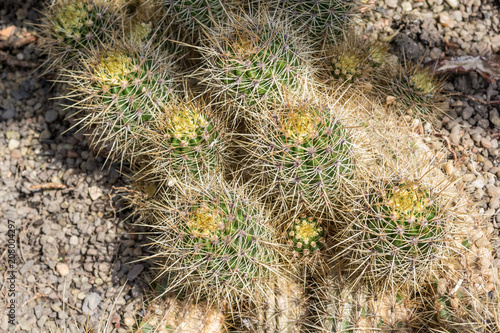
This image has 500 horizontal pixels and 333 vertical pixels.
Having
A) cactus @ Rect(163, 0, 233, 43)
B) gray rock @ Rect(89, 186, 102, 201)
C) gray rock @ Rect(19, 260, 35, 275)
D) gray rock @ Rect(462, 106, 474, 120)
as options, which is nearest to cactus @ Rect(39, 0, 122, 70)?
cactus @ Rect(163, 0, 233, 43)

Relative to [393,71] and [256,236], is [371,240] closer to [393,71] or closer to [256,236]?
[256,236]

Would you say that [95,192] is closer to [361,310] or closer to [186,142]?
[186,142]

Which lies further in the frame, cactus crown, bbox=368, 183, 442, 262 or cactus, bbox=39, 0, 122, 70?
cactus, bbox=39, 0, 122, 70

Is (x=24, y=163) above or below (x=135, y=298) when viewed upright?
above

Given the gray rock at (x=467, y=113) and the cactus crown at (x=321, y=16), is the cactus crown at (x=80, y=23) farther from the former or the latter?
the gray rock at (x=467, y=113)

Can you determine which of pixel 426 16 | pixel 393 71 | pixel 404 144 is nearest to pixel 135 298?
pixel 404 144

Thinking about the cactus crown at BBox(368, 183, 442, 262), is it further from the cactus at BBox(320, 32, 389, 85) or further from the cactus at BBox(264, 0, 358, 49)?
the cactus at BBox(264, 0, 358, 49)

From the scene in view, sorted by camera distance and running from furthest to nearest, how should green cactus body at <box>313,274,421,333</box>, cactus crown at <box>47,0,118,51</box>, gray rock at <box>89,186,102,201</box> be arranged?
gray rock at <box>89,186,102,201</box> < cactus crown at <box>47,0,118,51</box> < green cactus body at <box>313,274,421,333</box>
